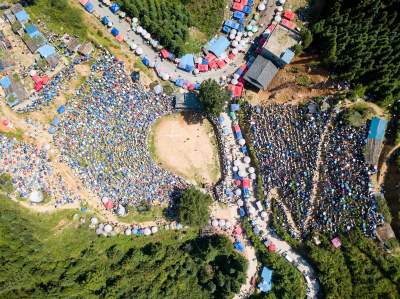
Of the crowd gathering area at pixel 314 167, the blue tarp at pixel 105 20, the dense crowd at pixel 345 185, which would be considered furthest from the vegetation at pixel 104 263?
the blue tarp at pixel 105 20

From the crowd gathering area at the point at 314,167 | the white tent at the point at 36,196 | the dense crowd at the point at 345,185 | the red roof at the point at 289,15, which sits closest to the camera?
the dense crowd at the point at 345,185

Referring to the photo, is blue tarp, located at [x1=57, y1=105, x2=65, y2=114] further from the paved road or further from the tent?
the tent

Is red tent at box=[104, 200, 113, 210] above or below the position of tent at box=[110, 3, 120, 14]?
below

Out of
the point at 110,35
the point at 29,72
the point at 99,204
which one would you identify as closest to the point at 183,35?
the point at 110,35

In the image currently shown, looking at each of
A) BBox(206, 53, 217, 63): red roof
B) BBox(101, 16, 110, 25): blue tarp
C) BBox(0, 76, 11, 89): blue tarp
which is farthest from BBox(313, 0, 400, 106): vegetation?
BBox(0, 76, 11, 89): blue tarp

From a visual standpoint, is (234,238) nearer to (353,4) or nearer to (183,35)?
(183,35)

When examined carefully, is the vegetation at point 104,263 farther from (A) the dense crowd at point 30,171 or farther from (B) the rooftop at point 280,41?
(B) the rooftop at point 280,41
